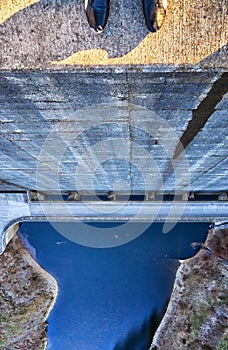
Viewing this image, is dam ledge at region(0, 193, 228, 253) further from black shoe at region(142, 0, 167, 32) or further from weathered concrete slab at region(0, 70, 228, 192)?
black shoe at region(142, 0, 167, 32)

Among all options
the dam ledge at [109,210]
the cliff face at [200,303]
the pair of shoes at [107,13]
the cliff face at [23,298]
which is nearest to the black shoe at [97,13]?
the pair of shoes at [107,13]

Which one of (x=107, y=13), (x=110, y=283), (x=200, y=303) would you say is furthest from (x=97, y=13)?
(x=200, y=303)

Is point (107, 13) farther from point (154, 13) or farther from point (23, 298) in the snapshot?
point (23, 298)

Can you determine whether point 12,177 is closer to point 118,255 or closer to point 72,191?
point 72,191

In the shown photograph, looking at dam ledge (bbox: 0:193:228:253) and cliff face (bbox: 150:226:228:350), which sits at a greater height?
dam ledge (bbox: 0:193:228:253)

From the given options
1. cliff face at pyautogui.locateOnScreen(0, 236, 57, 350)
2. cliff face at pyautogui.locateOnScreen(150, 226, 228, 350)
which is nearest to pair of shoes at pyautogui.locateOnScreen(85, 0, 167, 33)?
cliff face at pyautogui.locateOnScreen(150, 226, 228, 350)

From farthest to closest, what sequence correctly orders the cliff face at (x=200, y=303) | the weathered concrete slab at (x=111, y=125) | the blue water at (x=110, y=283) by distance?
the blue water at (x=110, y=283) < the cliff face at (x=200, y=303) < the weathered concrete slab at (x=111, y=125)

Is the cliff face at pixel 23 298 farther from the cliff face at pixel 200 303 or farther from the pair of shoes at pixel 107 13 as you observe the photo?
the pair of shoes at pixel 107 13
